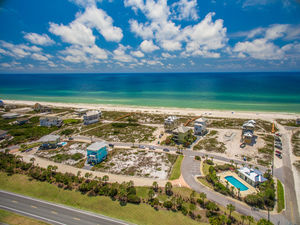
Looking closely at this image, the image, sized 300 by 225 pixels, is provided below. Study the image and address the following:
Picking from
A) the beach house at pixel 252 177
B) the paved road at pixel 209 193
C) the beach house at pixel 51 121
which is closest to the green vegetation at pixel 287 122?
the beach house at pixel 252 177

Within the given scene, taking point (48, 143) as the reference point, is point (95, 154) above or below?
above

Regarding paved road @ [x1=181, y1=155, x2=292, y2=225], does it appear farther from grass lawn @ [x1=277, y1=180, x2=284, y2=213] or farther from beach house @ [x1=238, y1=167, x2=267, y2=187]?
beach house @ [x1=238, y1=167, x2=267, y2=187]

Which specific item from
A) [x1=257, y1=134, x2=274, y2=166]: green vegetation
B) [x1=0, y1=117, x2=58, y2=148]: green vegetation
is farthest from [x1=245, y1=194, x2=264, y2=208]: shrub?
[x1=0, y1=117, x2=58, y2=148]: green vegetation

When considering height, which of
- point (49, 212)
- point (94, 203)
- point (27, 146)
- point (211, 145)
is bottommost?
point (49, 212)

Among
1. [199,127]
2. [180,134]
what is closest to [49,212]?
[180,134]

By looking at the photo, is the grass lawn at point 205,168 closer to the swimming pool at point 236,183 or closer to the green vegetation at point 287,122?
the swimming pool at point 236,183

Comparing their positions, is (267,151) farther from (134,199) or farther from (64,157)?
(64,157)

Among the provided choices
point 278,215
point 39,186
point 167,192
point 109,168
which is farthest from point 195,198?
point 39,186

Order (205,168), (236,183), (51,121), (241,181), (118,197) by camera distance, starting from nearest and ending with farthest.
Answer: (118,197)
(236,183)
(241,181)
(205,168)
(51,121)
